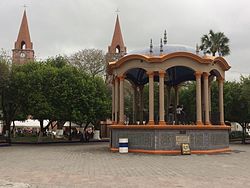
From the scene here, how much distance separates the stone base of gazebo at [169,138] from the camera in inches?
807

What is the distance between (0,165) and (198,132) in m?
11.5

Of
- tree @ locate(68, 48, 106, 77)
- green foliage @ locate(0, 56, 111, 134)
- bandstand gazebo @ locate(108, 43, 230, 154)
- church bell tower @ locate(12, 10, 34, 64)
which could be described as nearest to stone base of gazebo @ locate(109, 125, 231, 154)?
bandstand gazebo @ locate(108, 43, 230, 154)

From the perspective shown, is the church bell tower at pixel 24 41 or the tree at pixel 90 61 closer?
the tree at pixel 90 61

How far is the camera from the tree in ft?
151

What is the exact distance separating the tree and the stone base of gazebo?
2457 centimetres

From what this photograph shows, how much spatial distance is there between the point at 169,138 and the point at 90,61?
2748 cm

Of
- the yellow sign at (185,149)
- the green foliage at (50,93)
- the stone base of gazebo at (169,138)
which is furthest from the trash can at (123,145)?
the green foliage at (50,93)

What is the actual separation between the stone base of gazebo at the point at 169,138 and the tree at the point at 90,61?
80.6 ft

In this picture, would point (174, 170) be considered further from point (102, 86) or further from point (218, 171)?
point (102, 86)

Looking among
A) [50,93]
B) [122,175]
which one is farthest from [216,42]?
[122,175]

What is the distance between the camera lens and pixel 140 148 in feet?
69.3

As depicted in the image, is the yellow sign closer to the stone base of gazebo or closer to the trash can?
the stone base of gazebo

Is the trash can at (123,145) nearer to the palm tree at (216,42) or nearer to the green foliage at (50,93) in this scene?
the green foliage at (50,93)

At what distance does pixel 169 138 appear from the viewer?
2058cm
